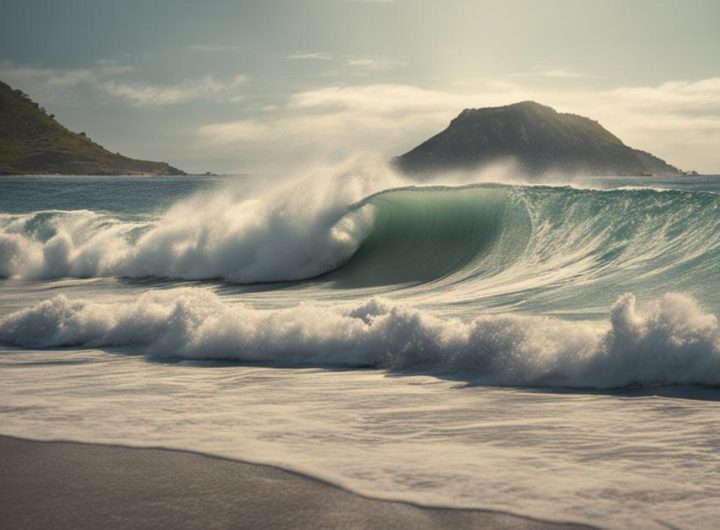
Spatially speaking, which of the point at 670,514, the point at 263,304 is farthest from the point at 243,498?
the point at 263,304

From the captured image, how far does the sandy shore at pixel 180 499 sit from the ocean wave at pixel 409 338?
125 inches

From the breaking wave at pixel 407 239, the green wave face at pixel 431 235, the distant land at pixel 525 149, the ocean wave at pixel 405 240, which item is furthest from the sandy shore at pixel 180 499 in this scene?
the distant land at pixel 525 149

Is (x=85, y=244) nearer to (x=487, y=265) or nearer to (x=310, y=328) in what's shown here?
(x=487, y=265)

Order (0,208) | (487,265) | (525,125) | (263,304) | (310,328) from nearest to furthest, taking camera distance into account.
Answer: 1. (310,328)
2. (263,304)
3. (487,265)
4. (0,208)
5. (525,125)

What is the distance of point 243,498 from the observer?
416 centimetres

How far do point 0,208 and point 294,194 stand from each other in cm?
3601

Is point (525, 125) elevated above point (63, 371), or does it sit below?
above

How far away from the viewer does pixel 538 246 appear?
16016 mm

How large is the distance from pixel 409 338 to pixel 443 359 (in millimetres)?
537

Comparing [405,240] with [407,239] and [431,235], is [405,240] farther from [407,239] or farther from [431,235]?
[431,235]

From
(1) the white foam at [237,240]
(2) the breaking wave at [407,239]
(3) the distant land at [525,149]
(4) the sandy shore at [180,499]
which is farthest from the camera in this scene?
(3) the distant land at [525,149]

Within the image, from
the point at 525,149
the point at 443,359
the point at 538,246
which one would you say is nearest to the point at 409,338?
the point at 443,359

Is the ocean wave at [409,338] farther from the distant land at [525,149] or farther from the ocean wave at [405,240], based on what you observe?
the distant land at [525,149]

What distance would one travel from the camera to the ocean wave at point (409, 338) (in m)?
6.94
